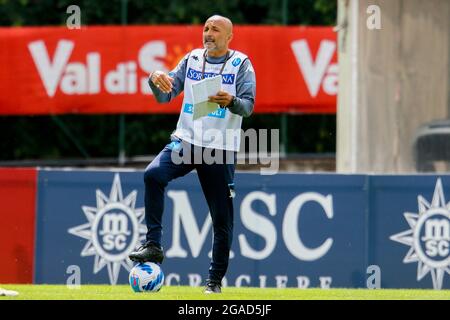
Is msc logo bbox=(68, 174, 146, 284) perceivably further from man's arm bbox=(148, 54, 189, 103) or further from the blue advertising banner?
man's arm bbox=(148, 54, 189, 103)

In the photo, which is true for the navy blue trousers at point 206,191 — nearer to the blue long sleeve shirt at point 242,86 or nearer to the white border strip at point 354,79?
the blue long sleeve shirt at point 242,86

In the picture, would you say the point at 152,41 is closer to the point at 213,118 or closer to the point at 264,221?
the point at 264,221

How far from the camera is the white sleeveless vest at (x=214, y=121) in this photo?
11844mm

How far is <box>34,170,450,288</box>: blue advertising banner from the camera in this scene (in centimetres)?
1677

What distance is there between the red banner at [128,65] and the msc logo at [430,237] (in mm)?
6582

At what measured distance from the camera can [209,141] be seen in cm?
Answer: 1187

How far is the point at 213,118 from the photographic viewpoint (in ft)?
39.0

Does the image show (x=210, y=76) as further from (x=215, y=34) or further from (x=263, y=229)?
(x=263, y=229)

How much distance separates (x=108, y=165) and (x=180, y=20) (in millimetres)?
4528

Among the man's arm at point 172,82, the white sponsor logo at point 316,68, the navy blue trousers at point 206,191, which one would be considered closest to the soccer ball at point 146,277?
the navy blue trousers at point 206,191
